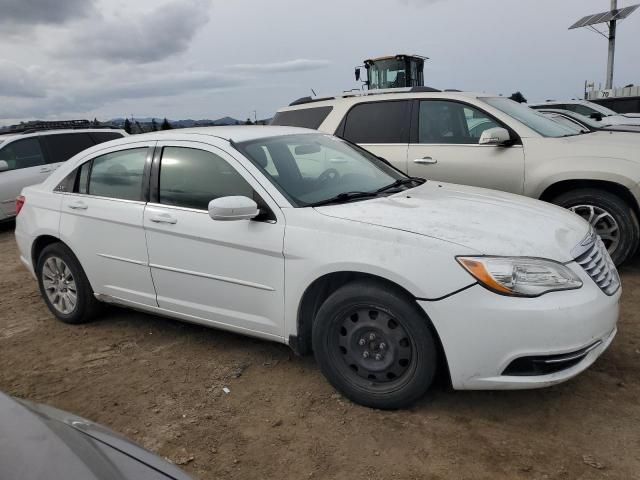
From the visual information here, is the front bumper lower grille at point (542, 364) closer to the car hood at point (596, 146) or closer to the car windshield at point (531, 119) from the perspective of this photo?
the car hood at point (596, 146)

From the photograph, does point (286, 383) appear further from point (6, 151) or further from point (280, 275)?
point (6, 151)

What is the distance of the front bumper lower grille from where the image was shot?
2.63m

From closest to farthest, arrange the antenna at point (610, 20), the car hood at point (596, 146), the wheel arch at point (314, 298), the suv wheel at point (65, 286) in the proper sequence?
the wheel arch at point (314, 298) < the suv wheel at point (65, 286) < the car hood at point (596, 146) < the antenna at point (610, 20)

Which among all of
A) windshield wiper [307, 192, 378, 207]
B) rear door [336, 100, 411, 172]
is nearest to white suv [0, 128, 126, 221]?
rear door [336, 100, 411, 172]

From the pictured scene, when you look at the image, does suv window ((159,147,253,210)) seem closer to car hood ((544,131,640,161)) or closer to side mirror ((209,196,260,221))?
side mirror ((209,196,260,221))

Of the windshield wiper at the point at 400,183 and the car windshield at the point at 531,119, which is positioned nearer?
the windshield wiper at the point at 400,183

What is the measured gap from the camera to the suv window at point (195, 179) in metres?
3.49

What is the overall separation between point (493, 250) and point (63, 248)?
343 cm

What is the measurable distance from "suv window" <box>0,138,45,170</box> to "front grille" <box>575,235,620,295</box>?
9594 mm

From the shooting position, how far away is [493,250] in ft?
8.86

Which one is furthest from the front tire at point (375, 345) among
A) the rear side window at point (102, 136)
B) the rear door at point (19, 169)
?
the rear side window at point (102, 136)

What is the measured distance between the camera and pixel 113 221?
398 centimetres

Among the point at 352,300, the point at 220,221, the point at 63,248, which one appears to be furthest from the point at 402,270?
the point at 63,248

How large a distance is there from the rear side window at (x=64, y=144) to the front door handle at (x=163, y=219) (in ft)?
24.1
